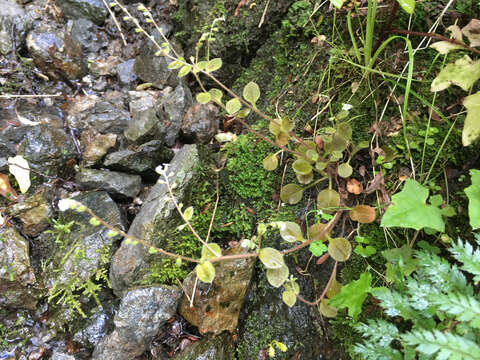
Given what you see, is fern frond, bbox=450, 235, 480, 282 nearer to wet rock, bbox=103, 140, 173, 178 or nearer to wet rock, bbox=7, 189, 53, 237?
wet rock, bbox=103, 140, 173, 178

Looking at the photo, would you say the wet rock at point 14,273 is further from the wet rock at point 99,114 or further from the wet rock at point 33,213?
the wet rock at point 99,114

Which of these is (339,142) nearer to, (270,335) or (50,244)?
(270,335)

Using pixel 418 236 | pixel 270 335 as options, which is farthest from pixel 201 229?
pixel 418 236

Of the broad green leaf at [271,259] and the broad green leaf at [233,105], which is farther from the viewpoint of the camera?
the broad green leaf at [233,105]

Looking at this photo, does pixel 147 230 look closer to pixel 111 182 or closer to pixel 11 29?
pixel 111 182

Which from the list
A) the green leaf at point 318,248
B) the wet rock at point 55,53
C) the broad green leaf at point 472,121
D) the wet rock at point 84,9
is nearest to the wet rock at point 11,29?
the wet rock at point 55,53

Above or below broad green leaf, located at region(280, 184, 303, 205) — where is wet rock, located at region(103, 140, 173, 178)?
below

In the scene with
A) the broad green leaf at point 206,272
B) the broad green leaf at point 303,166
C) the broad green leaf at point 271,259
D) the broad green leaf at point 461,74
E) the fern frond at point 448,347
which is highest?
the broad green leaf at point 461,74

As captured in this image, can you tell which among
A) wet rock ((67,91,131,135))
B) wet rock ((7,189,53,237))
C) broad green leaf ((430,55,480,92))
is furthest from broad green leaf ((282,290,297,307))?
wet rock ((67,91,131,135))
